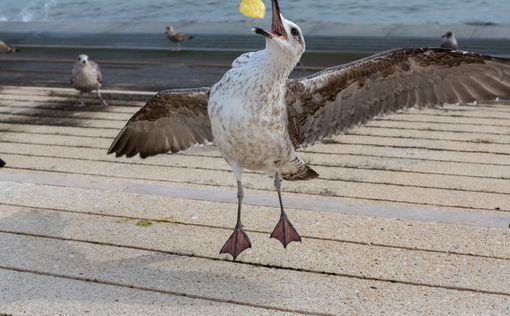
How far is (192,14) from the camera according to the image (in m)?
24.5

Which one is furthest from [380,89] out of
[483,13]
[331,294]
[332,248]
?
[483,13]

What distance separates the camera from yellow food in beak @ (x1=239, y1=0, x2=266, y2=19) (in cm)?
366

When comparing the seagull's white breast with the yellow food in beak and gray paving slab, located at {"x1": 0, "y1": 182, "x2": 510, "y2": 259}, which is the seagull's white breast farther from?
gray paving slab, located at {"x1": 0, "y1": 182, "x2": 510, "y2": 259}

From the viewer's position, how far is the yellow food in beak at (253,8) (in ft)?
12.0

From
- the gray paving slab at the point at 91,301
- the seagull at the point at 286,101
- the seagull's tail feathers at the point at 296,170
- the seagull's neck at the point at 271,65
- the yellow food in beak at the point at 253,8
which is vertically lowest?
the gray paving slab at the point at 91,301

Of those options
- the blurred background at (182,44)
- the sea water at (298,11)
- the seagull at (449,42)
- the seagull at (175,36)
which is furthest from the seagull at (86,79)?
the sea water at (298,11)

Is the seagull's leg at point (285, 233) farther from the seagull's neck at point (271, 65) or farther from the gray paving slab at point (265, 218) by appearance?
the seagull's neck at point (271, 65)

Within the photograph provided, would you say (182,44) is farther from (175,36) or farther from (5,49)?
(5,49)

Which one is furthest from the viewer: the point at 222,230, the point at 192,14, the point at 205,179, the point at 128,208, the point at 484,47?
the point at 192,14

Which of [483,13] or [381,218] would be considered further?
[483,13]

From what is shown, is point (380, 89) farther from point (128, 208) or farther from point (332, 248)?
point (128, 208)

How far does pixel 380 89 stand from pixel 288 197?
1.04m

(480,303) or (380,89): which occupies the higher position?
(380,89)

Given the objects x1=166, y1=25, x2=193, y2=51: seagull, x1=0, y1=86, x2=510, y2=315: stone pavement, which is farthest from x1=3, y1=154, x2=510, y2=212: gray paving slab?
x1=166, y1=25, x2=193, y2=51: seagull
